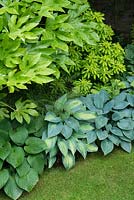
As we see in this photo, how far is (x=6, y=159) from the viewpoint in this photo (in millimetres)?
3100

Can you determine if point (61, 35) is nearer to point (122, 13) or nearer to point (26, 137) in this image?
point (26, 137)

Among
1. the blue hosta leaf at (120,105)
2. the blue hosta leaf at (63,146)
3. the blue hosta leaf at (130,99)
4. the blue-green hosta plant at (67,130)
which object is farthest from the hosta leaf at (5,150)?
the blue hosta leaf at (130,99)

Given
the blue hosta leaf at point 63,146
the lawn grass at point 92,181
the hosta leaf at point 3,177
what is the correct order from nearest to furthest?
the hosta leaf at point 3,177, the lawn grass at point 92,181, the blue hosta leaf at point 63,146

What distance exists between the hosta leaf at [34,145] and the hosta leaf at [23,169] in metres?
0.10

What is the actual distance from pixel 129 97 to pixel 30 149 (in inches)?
42.1

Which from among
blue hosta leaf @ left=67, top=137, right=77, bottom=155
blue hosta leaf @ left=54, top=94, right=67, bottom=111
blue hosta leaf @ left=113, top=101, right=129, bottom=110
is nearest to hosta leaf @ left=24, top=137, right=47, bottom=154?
blue hosta leaf @ left=67, top=137, right=77, bottom=155

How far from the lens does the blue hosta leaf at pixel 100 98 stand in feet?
11.7

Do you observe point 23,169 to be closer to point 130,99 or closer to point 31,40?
point 31,40

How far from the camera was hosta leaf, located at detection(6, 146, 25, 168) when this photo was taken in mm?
3060

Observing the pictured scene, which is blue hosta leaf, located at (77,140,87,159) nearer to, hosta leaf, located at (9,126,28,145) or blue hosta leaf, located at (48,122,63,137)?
blue hosta leaf, located at (48,122,63,137)

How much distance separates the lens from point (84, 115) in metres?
3.41

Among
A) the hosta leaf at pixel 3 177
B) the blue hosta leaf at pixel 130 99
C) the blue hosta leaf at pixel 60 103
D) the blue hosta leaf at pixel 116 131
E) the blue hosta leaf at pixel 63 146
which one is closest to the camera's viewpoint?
the hosta leaf at pixel 3 177

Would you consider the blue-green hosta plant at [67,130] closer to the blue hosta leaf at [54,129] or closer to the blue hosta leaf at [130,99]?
the blue hosta leaf at [54,129]

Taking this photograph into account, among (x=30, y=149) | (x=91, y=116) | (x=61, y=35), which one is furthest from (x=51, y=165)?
(x=61, y=35)
